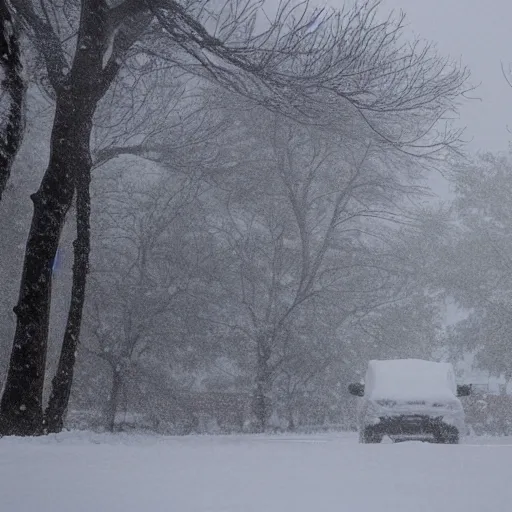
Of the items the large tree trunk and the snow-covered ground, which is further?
the large tree trunk

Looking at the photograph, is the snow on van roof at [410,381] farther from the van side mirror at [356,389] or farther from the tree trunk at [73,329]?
the tree trunk at [73,329]

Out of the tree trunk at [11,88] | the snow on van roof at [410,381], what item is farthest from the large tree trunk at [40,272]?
the snow on van roof at [410,381]

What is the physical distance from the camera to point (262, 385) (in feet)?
66.8

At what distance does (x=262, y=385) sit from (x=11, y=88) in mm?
14812

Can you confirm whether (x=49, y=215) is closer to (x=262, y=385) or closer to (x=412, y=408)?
(x=412, y=408)

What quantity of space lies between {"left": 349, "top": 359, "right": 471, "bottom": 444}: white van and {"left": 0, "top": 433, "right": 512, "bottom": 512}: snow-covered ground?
680cm

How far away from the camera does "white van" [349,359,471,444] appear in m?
11.4

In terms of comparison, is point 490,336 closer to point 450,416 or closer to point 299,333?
point 299,333

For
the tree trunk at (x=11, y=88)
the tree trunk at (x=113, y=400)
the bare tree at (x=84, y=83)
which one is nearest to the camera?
the tree trunk at (x=11, y=88)

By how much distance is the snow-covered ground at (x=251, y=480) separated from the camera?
3160mm

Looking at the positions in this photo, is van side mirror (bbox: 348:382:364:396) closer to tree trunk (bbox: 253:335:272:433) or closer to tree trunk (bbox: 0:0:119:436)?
tree trunk (bbox: 0:0:119:436)

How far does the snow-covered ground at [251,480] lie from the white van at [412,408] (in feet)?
22.3

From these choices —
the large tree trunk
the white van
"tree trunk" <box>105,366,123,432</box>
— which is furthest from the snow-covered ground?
"tree trunk" <box>105,366,123,432</box>

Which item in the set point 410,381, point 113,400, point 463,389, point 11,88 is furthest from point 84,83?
point 113,400
